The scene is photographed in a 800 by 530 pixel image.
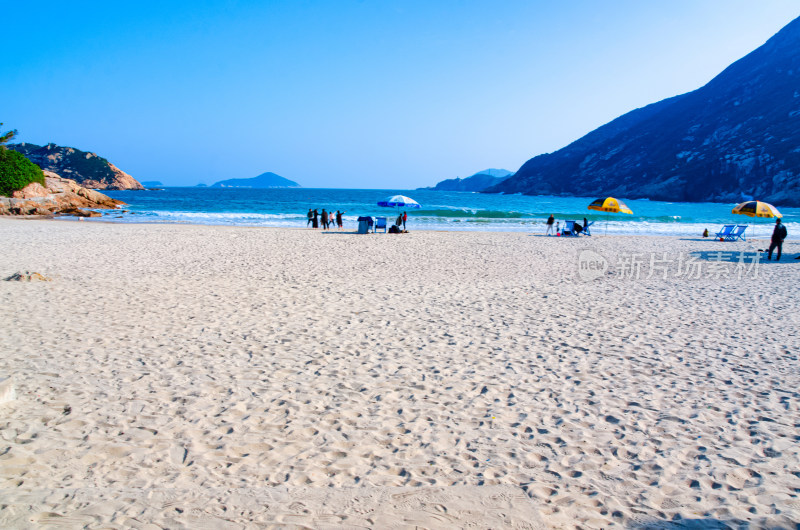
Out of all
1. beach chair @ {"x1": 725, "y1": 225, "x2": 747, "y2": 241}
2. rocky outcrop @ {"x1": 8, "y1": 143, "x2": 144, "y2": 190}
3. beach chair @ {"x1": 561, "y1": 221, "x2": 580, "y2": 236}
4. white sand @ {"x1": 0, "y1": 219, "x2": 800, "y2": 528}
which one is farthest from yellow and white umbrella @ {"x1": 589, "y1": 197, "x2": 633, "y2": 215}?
rocky outcrop @ {"x1": 8, "y1": 143, "x2": 144, "y2": 190}

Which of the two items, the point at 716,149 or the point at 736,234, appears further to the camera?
the point at 716,149

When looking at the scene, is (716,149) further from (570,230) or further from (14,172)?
(14,172)

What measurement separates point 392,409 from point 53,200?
42946 mm

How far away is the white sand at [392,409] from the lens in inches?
114

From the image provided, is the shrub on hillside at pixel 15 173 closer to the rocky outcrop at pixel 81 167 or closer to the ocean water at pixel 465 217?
the ocean water at pixel 465 217

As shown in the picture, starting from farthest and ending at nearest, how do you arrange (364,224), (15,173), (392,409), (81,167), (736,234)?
(81,167) → (15,173) → (364,224) → (736,234) → (392,409)

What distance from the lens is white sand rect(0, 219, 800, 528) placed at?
2.90 metres

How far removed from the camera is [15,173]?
3594 cm

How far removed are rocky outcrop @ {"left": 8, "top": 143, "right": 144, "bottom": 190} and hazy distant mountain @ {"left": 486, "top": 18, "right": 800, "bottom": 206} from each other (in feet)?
408

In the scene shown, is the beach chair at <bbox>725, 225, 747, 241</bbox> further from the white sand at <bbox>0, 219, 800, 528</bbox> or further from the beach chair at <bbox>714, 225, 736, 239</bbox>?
the white sand at <bbox>0, 219, 800, 528</bbox>

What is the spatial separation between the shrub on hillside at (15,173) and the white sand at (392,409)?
118 ft

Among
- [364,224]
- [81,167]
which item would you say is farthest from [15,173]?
[81,167]

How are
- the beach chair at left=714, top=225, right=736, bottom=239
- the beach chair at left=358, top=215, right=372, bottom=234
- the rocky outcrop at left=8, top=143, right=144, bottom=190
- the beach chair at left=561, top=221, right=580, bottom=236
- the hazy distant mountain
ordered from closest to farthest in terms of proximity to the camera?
the beach chair at left=714, top=225, right=736, bottom=239, the beach chair at left=358, top=215, right=372, bottom=234, the beach chair at left=561, top=221, right=580, bottom=236, the hazy distant mountain, the rocky outcrop at left=8, top=143, right=144, bottom=190

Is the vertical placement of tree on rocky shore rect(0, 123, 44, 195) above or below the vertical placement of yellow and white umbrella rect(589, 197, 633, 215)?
above
